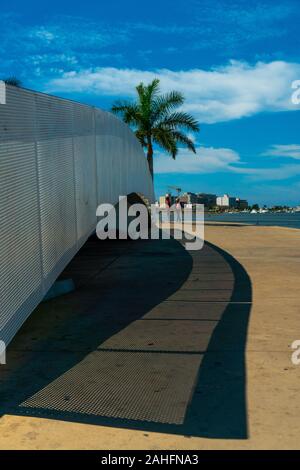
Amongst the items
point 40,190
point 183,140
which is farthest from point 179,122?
point 40,190

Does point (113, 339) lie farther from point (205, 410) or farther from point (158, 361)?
A: point (205, 410)

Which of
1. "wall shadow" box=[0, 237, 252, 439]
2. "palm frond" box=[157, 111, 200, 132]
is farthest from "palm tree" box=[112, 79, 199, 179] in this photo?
"wall shadow" box=[0, 237, 252, 439]

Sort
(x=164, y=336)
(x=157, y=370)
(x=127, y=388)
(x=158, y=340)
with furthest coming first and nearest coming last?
1. (x=164, y=336)
2. (x=158, y=340)
3. (x=157, y=370)
4. (x=127, y=388)

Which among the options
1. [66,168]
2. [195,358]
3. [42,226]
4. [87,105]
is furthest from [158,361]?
[87,105]

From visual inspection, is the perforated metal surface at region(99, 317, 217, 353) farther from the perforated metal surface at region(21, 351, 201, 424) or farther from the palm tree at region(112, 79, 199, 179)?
the palm tree at region(112, 79, 199, 179)

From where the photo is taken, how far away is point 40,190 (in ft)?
22.9

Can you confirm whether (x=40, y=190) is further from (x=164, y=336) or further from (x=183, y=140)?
(x=183, y=140)

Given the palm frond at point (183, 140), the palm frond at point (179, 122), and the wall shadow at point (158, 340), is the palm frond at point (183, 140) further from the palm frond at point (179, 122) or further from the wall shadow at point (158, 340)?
the wall shadow at point (158, 340)

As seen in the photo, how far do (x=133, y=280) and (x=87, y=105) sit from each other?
3896mm

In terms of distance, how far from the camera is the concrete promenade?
11.8 feet

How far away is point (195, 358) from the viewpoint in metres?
5.32

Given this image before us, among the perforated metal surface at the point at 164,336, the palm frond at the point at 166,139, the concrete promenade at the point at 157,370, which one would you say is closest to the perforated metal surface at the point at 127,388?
the concrete promenade at the point at 157,370

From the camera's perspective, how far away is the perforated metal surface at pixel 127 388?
4.02 m

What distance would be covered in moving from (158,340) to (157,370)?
1.08m
